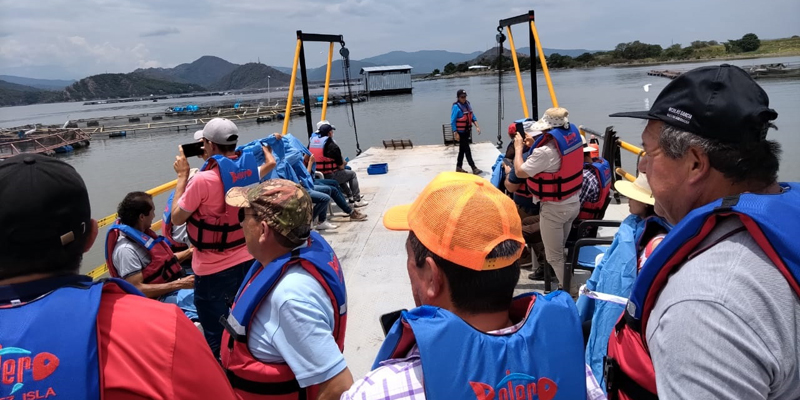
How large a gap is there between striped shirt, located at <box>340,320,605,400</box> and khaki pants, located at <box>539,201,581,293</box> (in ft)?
9.78

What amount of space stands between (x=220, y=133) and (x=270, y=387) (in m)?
2.03

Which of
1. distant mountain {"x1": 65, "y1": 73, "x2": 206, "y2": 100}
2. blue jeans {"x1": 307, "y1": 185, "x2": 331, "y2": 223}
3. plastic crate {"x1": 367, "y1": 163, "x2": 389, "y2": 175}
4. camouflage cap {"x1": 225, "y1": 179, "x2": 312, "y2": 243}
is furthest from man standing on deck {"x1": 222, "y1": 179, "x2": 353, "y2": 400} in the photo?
distant mountain {"x1": 65, "y1": 73, "x2": 206, "y2": 100}

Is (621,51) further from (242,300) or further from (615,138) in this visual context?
(242,300)

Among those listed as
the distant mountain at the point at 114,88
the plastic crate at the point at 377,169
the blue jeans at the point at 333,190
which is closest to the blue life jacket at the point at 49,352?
the blue jeans at the point at 333,190

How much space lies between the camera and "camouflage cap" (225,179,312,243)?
1852mm

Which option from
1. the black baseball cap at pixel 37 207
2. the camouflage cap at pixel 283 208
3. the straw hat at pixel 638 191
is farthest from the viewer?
the straw hat at pixel 638 191

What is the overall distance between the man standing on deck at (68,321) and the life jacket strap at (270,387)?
549 millimetres

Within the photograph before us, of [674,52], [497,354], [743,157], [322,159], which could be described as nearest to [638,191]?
[743,157]

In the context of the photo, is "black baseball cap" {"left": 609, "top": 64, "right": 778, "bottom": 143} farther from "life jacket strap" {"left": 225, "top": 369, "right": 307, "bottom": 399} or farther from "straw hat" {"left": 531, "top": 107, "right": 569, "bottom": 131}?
"straw hat" {"left": 531, "top": 107, "right": 569, "bottom": 131}

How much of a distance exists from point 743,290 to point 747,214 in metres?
0.15

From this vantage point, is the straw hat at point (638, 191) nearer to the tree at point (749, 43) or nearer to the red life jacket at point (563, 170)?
the red life jacket at point (563, 170)

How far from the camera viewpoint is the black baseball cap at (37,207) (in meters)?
1.08

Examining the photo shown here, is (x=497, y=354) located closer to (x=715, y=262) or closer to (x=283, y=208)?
(x=715, y=262)

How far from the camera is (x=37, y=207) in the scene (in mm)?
1091
